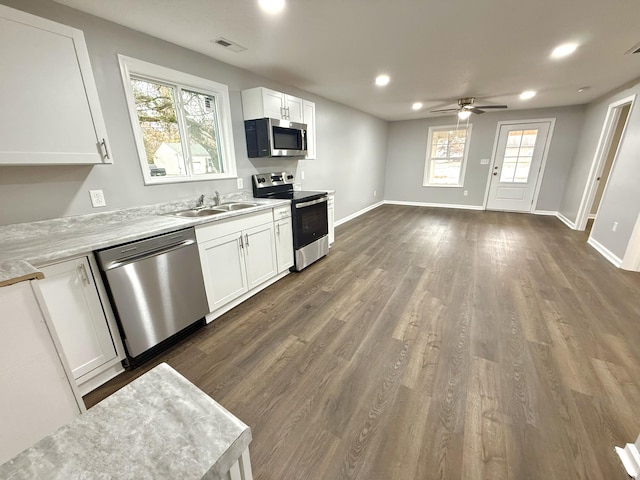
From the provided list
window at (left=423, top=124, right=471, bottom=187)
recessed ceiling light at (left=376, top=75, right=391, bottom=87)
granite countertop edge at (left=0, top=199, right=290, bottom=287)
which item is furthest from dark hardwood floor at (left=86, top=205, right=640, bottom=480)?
window at (left=423, top=124, right=471, bottom=187)

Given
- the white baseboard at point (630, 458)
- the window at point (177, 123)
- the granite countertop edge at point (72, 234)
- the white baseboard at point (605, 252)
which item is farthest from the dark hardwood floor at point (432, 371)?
the window at point (177, 123)

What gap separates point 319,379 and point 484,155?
6767mm

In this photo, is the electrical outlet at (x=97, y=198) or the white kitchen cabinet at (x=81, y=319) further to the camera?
the electrical outlet at (x=97, y=198)

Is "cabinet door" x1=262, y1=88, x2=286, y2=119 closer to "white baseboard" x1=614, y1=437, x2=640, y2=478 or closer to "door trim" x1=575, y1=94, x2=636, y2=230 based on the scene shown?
"white baseboard" x1=614, y1=437, x2=640, y2=478

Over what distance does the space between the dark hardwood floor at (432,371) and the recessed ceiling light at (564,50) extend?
92.9 inches

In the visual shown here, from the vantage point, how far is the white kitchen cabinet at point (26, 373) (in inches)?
41.3

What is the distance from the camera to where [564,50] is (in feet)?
8.46

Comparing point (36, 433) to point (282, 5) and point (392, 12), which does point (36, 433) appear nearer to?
point (282, 5)

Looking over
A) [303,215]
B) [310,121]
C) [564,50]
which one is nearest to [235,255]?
[303,215]

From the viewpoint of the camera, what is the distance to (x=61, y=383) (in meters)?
1.21

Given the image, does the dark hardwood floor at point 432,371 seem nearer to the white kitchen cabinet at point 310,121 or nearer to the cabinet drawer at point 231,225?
the cabinet drawer at point 231,225

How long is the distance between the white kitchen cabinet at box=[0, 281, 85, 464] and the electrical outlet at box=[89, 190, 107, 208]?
109 centimetres

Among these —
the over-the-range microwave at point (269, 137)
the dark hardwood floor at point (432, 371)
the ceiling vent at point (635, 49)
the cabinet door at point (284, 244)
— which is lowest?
the dark hardwood floor at point (432, 371)

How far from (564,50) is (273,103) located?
302 cm
